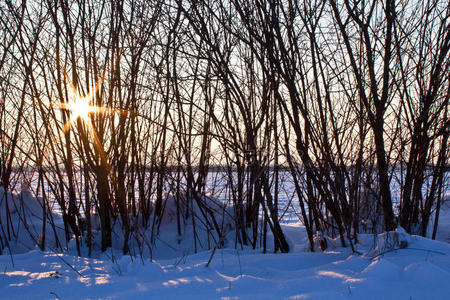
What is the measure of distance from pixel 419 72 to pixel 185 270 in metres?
2.22

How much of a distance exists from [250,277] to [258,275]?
17 centimetres

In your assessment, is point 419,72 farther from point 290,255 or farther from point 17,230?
point 17,230

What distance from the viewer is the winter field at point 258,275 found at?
1.65 metres

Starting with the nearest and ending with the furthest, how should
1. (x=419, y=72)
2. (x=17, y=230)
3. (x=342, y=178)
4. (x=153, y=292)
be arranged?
(x=153, y=292) → (x=342, y=178) → (x=419, y=72) → (x=17, y=230)

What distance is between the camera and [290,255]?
95.1 inches

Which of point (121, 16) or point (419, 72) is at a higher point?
point (121, 16)

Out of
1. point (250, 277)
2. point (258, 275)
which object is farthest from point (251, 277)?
point (258, 275)

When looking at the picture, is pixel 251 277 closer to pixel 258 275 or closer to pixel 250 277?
pixel 250 277

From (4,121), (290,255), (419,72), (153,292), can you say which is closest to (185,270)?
(153,292)

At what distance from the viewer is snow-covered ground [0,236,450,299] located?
5.39 ft

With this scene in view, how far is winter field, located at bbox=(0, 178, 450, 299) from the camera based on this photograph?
5.40 feet

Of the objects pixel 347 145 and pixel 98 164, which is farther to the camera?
pixel 347 145

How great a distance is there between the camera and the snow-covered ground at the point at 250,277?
64.7 inches

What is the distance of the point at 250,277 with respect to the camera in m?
1.84
